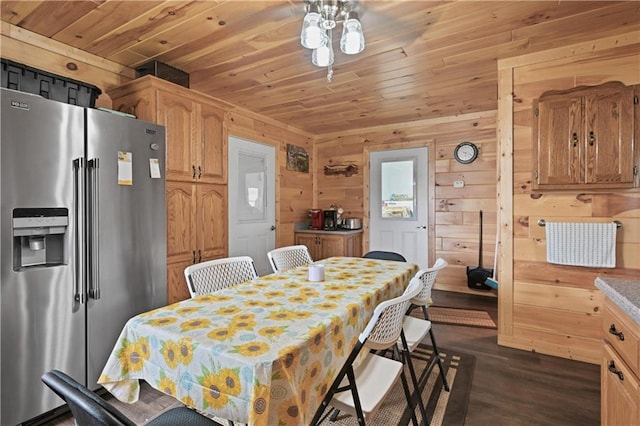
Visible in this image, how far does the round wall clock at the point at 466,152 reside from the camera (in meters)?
4.09

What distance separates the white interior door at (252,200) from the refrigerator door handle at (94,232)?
1.67m

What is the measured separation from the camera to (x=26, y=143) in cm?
168

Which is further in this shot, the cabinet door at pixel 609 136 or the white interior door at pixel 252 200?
the white interior door at pixel 252 200

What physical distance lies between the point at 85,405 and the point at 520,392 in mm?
2360

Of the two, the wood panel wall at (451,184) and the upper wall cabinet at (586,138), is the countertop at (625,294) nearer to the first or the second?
the upper wall cabinet at (586,138)

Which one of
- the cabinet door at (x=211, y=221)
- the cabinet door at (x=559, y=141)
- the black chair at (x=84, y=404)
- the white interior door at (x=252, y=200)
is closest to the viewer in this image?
the black chair at (x=84, y=404)

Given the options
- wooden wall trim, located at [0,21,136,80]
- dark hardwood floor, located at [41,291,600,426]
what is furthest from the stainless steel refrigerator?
wooden wall trim, located at [0,21,136,80]

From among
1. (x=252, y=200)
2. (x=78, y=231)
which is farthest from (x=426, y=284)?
(x=252, y=200)

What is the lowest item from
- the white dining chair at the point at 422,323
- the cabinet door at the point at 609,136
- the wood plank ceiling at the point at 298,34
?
the white dining chair at the point at 422,323

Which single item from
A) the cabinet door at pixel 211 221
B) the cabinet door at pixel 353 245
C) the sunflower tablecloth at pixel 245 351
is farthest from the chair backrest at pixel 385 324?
the cabinet door at pixel 353 245

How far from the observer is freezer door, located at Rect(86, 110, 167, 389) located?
76.9 inches

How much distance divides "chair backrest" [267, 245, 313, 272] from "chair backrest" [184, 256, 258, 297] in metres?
0.34

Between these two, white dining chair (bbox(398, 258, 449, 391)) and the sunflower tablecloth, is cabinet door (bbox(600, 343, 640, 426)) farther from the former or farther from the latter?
the sunflower tablecloth

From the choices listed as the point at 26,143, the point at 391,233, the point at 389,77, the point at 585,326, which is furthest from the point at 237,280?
the point at 391,233
